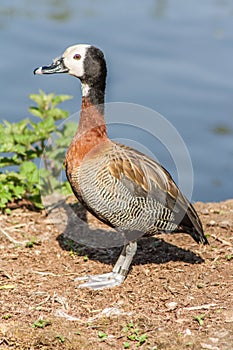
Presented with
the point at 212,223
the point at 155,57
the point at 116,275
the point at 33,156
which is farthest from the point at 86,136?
the point at 155,57

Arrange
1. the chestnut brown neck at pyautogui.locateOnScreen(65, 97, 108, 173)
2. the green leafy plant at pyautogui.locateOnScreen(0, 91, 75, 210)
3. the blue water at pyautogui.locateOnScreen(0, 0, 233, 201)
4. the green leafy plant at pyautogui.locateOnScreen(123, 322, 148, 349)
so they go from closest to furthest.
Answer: the green leafy plant at pyautogui.locateOnScreen(123, 322, 148, 349)
the chestnut brown neck at pyautogui.locateOnScreen(65, 97, 108, 173)
the green leafy plant at pyautogui.locateOnScreen(0, 91, 75, 210)
the blue water at pyautogui.locateOnScreen(0, 0, 233, 201)

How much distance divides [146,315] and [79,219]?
5.89 ft

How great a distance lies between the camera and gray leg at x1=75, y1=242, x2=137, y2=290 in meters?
5.52

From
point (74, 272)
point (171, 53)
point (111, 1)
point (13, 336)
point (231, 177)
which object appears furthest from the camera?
point (111, 1)

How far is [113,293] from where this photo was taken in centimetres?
546

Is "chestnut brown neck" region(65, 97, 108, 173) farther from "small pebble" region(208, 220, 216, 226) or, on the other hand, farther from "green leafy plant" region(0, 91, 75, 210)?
"small pebble" region(208, 220, 216, 226)

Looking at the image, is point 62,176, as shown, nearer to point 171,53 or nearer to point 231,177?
point 231,177

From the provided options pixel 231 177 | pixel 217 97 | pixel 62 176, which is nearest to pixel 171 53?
pixel 217 97

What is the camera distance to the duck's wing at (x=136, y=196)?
5.47 metres

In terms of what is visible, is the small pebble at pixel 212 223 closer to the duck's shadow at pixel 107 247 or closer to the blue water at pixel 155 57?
the duck's shadow at pixel 107 247

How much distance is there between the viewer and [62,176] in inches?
287

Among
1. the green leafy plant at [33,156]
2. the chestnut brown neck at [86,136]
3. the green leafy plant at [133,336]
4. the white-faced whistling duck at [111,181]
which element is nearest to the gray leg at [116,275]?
the white-faced whistling duck at [111,181]

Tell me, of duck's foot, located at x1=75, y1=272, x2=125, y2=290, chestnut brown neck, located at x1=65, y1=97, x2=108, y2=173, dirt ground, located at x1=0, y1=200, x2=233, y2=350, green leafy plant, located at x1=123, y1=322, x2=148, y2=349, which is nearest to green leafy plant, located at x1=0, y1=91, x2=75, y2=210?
dirt ground, located at x1=0, y1=200, x2=233, y2=350

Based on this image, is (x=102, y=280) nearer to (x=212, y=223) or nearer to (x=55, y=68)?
(x=212, y=223)
